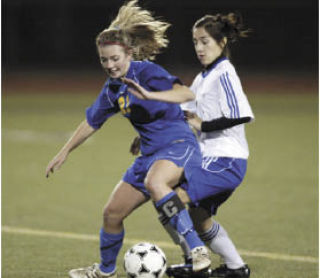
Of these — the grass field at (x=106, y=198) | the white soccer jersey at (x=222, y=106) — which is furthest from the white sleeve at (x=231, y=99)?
the grass field at (x=106, y=198)

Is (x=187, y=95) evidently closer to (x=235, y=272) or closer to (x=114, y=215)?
(x=114, y=215)

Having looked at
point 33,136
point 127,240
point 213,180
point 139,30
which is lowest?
point 33,136

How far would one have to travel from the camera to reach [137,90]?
14.6ft

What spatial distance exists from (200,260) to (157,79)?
1.17 m

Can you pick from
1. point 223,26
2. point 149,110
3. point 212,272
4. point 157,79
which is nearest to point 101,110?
point 149,110

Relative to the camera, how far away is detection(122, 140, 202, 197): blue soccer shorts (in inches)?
189

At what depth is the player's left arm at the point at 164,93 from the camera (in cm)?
442

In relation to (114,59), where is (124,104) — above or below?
below

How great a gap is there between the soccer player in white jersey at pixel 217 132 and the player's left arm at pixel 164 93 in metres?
0.35

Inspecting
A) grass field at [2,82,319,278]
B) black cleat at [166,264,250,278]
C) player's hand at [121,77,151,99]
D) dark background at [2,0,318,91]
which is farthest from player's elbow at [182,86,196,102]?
dark background at [2,0,318,91]

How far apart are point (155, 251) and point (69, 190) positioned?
412 centimetres

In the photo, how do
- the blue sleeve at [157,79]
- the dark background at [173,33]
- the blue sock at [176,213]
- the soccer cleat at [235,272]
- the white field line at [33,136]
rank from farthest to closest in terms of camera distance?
the dark background at [173,33] → the white field line at [33,136] → the soccer cleat at [235,272] → the blue sleeve at [157,79] → the blue sock at [176,213]

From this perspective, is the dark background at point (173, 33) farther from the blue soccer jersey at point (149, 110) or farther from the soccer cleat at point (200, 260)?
the soccer cleat at point (200, 260)

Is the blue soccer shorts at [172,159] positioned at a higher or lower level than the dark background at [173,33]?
higher
